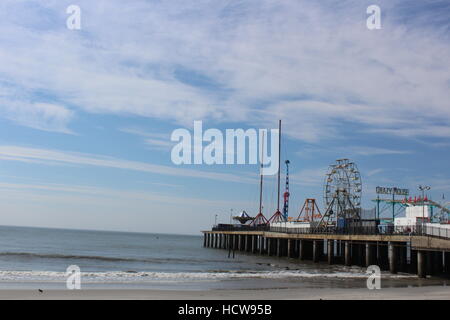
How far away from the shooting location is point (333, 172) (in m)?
61.8

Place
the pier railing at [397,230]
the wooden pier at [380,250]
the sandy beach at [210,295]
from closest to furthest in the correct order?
the sandy beach at [210,295] → the wooden pier at [380,250] → the pier railing at [397,230]

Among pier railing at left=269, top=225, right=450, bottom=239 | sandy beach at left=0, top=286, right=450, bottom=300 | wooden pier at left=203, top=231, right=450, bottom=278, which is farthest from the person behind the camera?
pier railing at left=269, top=225, right=450, bottom=239

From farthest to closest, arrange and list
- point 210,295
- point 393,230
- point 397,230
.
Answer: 1. point 393,230
2. point 397,230
3. point 210,295

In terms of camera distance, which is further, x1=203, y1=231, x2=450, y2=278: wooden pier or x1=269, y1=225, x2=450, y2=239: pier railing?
x1=269, y1=225, x2=450, y2=239: pier railing

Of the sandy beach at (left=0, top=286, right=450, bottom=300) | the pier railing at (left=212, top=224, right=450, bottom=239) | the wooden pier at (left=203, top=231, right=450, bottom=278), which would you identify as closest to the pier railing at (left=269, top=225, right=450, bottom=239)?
the pier railing at (left=212, top=224, right=450, bottom=239)

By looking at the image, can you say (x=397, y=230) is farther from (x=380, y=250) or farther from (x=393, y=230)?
(x=380, y=250)

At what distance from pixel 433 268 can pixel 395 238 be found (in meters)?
3.83

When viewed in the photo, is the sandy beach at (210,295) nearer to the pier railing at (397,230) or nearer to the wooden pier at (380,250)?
the wooden pier at (380,250)

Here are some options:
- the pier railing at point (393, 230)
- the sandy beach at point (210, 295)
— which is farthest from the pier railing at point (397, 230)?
the sandy beach at point (210, 295)

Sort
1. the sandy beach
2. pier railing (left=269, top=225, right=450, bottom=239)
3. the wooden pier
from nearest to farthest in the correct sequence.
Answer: the sandy beach, the wooden pier, pier railing (left=269, top=225, right=450, bottom=239)

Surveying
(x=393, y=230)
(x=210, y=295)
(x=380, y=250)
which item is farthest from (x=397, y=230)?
(x=210, y=295)

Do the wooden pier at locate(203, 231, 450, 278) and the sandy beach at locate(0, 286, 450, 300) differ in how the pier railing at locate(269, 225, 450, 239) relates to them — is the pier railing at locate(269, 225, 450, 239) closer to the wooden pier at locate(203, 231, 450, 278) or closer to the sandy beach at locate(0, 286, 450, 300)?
the wooden pier at locate(203, 231, 450, 278)

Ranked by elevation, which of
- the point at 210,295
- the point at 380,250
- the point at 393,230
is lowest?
the point at 210,295
